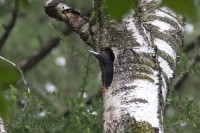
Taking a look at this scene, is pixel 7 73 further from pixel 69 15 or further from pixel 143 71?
pixel 69 15

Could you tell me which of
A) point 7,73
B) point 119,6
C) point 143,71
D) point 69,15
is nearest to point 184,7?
point 119,6

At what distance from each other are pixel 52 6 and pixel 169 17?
1.56ft

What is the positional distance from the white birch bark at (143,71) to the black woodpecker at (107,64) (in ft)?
0.08

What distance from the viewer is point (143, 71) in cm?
181

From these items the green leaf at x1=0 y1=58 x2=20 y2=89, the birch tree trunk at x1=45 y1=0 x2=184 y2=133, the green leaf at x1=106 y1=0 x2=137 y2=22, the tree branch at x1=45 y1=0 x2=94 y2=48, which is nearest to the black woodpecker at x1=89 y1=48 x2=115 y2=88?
the birch tree trunk at x1=45 y1=0 x2=184 y2=133

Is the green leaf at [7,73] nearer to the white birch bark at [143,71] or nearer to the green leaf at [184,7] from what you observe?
the green leaf at [184,7]

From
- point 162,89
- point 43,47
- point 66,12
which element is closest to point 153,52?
point 162,89

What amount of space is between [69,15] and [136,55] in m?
0.53

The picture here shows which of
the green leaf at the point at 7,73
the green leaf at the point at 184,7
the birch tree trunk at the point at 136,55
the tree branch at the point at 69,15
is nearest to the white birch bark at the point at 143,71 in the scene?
the birch tree trunk at the point at 136,55

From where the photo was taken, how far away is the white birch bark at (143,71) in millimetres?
1651

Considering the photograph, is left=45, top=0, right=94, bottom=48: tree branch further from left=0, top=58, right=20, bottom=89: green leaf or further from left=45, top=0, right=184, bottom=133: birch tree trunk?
left=0, top=58, right=20, bottom=89: green leaf

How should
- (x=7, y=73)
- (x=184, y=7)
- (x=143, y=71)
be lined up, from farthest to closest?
(x=143, y=71) → (x=7, y=73) → (x=184, y=7)

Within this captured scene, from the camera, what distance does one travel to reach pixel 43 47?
495cm

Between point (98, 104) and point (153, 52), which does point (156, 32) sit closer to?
point (153, 52)
